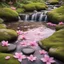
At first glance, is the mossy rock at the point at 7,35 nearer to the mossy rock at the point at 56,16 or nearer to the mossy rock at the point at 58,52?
the mossy rock at the point at 58,52

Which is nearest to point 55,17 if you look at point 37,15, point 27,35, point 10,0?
point 37,15

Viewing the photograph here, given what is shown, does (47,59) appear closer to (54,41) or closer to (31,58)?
(31,58)

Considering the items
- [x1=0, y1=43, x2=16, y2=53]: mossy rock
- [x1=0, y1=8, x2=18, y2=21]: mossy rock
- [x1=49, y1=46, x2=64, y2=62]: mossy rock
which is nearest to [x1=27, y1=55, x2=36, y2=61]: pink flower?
[x1=49, y1=46, x2=64, y2=62]: mossy rock

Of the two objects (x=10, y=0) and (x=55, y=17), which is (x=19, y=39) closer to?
(x=55, y=17)

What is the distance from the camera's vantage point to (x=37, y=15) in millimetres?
13141

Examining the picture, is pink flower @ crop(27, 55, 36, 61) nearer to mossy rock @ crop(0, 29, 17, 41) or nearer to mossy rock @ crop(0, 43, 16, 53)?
mossy rock @ crop(0, 43, 16, 53)

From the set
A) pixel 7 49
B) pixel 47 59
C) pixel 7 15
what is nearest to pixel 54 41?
pixel 47 59

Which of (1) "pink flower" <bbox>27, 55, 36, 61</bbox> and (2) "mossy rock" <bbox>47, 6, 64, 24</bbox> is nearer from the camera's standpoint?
(1) "pink flower" <bbox>27, 55, 36, 61</bbox>

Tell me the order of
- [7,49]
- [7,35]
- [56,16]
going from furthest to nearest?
[56,16]
[7,35]
[7,49]

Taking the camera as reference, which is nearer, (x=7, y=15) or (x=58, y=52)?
(x=58, y=52)

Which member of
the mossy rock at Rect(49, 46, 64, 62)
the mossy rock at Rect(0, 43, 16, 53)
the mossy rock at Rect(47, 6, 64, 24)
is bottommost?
the mossy rock at Rect(47, 6, 64, 24)

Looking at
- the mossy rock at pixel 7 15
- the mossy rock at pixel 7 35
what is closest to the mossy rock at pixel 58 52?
the mossy rock at pixel 7 35

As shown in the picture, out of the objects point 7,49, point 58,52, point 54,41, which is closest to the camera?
point 58,52

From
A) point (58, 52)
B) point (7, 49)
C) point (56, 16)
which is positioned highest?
point (58, 52)
